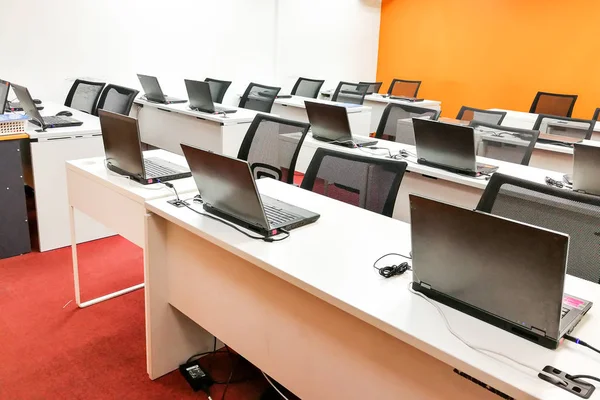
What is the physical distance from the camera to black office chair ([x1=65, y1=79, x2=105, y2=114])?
14.2ft

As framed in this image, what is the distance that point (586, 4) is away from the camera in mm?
6051

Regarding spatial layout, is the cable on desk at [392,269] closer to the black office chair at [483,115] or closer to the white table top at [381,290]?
the white table top at [381,290]

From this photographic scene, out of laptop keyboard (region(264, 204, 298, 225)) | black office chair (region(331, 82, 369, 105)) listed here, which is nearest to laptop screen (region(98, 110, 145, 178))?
laptop keyboard (region(264, 204, 298, 225))

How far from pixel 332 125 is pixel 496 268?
2.34 m

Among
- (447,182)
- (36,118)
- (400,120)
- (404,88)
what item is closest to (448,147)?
(447,182)

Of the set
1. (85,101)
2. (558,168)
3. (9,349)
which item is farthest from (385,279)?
(85,101)

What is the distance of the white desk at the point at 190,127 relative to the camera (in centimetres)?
414

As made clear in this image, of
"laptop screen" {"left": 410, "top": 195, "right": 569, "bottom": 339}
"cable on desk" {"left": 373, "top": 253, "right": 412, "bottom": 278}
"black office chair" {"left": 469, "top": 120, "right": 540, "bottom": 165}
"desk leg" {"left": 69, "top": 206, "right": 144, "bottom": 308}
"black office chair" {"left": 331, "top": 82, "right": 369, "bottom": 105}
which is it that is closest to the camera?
"laptop screen" {"left": 410, "top": 195, "right": 569, "bottom": 339}

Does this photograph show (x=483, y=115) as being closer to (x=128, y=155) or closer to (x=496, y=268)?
(x=128, y=155)

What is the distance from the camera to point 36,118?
3242 millimetres

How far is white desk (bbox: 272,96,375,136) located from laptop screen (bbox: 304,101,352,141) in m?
1.65

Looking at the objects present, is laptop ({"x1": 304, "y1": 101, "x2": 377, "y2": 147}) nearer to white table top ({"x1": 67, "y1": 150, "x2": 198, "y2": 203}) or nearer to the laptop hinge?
white table top ({"x1": 67, "y1": 150, "x2": 198, "y2": 203})

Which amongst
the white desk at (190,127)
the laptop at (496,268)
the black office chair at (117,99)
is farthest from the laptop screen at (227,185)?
the black office chair at (117,99)

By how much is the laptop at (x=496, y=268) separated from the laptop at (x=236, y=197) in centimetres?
54
